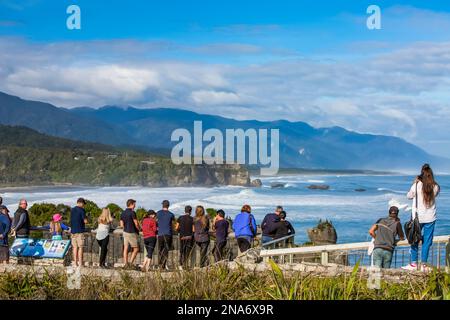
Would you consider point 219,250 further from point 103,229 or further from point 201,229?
point 103,229

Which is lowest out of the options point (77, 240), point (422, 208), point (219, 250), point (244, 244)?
point (219, 250)

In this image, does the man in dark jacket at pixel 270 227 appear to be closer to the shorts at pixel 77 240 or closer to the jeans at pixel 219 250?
the jeans at pixel 219 250

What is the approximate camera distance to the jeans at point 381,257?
1209 cm

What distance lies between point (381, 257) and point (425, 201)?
110 centimetres

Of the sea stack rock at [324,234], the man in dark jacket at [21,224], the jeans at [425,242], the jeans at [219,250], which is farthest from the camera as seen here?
the sea stack rock at [324,234]

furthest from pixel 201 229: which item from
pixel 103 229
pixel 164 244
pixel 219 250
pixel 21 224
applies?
pixel 21 224

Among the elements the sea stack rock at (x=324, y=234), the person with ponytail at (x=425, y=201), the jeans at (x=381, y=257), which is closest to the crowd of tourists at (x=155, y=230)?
the jeans at (x=381, y=257)

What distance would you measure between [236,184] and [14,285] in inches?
5876

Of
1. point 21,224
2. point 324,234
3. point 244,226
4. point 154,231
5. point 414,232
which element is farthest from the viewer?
point 324,234

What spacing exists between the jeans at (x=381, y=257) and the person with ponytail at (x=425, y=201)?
1.13 ft

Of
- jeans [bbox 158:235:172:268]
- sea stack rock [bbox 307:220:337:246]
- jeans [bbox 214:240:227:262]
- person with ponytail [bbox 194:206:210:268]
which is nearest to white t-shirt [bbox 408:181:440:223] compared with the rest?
jeans [bbox 214:240:227:262]

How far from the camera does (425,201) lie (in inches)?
468
